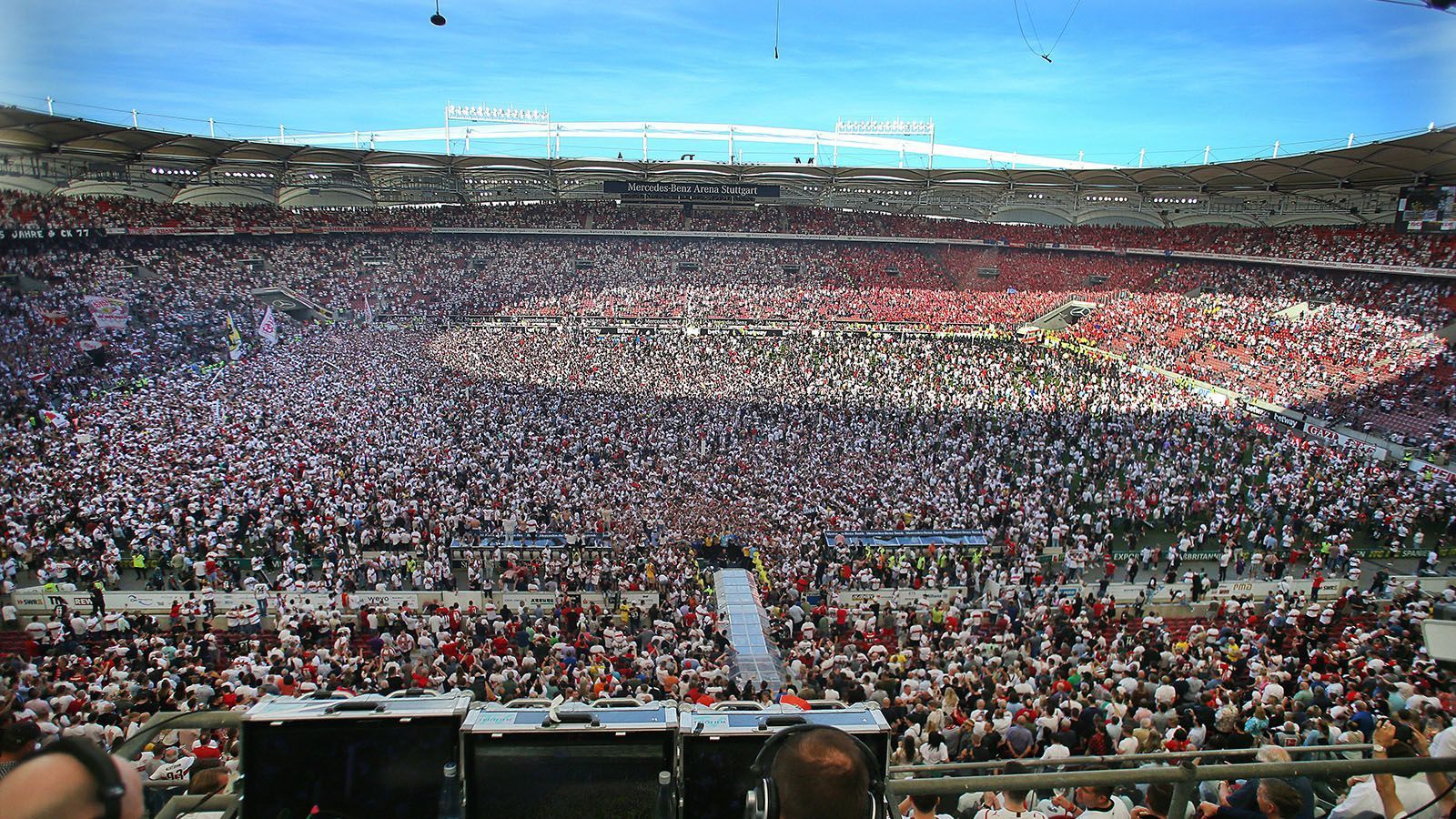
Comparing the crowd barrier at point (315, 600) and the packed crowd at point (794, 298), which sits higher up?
the packed crowd at point (794, 298)

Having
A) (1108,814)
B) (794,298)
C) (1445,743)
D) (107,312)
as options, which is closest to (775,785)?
(1108,814)

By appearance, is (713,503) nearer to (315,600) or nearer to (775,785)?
(315,600)

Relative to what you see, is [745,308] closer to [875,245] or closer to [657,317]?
[657,317]

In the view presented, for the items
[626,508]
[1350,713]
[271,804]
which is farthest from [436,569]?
[1350,713]

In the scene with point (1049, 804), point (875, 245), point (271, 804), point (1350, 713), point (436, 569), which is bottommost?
point (436, 569)

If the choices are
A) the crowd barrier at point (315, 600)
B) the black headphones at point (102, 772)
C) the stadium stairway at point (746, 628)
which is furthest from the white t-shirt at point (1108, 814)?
the crowd barrier at point (315, 600)

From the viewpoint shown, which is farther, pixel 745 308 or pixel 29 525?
pixel 745 308

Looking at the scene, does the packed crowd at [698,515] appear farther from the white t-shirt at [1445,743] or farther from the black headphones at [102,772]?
the black headphones at [102,772]

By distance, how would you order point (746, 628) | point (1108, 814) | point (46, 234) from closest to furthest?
point (1108, 814) < point (746, 628) < point (46, 234)
